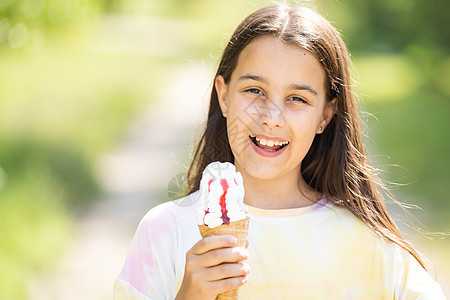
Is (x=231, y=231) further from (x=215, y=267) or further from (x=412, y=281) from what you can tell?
(x=412, y=281)

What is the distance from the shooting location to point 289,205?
305 cm

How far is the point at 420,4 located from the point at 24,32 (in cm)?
760

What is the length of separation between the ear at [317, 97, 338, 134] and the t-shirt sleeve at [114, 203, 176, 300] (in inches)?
29.4

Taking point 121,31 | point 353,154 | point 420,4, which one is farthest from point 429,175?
point 121,31

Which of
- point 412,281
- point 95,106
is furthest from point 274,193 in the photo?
point 95,106

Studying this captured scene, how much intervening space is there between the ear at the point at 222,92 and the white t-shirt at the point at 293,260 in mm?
414

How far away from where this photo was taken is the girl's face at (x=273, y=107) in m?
2.87

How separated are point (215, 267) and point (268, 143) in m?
0.72

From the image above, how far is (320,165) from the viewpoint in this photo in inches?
126

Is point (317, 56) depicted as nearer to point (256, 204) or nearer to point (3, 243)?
point (256, 204)

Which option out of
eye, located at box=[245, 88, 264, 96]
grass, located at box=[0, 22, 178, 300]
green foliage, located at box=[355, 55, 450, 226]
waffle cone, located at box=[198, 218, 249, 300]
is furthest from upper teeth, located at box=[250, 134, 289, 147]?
grass, located at box=[0, 22, 178, 300]

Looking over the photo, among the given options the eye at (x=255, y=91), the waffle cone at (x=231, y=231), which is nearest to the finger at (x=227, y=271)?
the waffle cone at (x=231, y=231)

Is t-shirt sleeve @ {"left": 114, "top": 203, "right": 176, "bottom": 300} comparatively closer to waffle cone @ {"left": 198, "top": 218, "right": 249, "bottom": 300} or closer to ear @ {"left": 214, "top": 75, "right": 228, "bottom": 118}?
waffle cone @ {"left": 198, "top": 218, "right": 249, "bottom": 300}

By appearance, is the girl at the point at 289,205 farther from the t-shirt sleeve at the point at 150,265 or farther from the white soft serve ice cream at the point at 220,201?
the white soft serve ice cream at the point at 220,201
